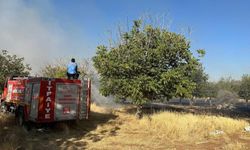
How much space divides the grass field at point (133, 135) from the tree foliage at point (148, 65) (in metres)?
1.83

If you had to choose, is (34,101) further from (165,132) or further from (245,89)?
(245,89)

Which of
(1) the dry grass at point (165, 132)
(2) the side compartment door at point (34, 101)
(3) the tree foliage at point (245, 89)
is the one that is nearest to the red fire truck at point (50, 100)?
(2) the side compartment door at point (34, 101)

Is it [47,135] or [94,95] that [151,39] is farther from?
[94,95]

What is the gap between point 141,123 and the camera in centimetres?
1652

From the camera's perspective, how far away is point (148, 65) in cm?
1798

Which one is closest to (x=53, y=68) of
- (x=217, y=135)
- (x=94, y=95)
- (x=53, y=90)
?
(x=94, y=95)

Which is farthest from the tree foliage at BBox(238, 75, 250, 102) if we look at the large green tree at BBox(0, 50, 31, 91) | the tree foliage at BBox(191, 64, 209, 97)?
the large green tree at BBox(0, 50, 31, 91)

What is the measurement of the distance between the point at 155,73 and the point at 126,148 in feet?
25.2

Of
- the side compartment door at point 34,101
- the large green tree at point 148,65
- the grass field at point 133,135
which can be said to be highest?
the large green tree at point 148,65

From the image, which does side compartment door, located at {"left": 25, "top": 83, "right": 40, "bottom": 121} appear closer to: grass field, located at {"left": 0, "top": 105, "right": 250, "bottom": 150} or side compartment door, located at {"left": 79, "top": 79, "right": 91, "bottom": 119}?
grass field, located at {"left": 0, "top": 105, "right": 250, "bottom": 150}

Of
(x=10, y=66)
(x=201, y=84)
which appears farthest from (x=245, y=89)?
(x=10, y=66)

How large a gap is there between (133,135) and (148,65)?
5598 millimetres

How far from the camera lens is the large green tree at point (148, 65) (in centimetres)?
1748

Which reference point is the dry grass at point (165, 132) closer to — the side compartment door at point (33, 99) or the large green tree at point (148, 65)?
the large green tree at point (148, 65)
